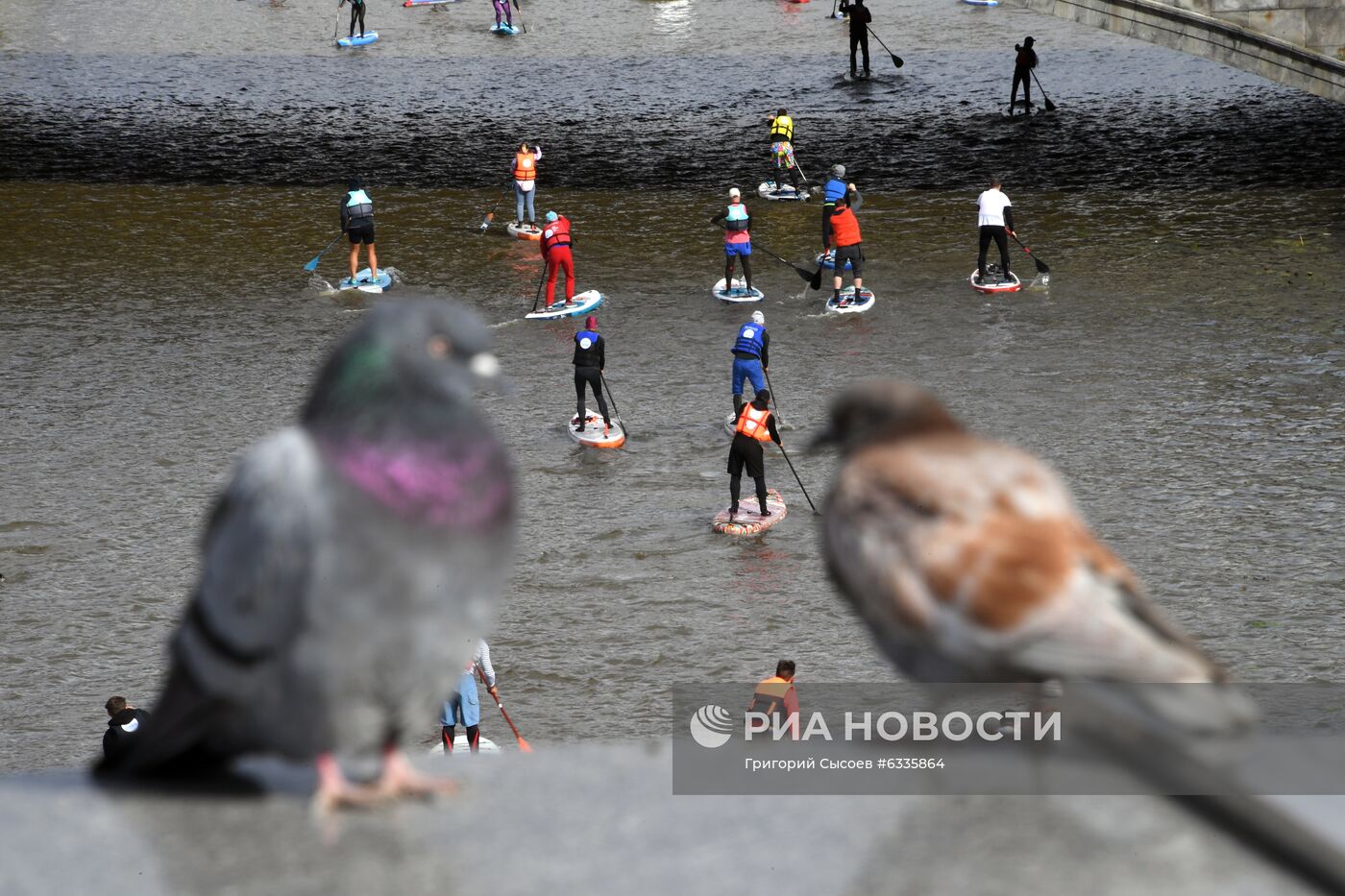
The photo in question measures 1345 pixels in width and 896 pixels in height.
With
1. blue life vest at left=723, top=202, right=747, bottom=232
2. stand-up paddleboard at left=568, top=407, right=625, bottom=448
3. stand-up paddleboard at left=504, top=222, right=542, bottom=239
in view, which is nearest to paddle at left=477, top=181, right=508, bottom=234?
stand-up paddleboard at left=504, top=222, right=542, bottom=239

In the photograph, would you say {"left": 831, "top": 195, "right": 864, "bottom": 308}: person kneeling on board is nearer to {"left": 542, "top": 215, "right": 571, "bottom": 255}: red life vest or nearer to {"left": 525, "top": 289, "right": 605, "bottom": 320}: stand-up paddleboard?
{"left": 525, "top": 289, "right": 605, "bottom": 320}: stand-up paddleboard

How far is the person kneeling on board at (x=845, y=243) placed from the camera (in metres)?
27.9

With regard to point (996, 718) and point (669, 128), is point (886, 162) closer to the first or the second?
point (669, 128)

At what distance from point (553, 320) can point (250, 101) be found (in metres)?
24.9

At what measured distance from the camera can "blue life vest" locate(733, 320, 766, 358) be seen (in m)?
22.1

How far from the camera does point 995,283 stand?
96.8ft

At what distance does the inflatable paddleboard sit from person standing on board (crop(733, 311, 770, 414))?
37.2 meters

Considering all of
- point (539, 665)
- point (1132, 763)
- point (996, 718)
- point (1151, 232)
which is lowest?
point (539, 665)

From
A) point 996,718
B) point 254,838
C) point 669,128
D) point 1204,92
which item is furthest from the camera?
point 1204,92

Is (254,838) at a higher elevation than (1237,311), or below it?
higher

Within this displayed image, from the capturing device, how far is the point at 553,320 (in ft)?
94.2

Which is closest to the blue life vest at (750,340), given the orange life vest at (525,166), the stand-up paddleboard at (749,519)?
the stand-up paddleboard at (749,519)

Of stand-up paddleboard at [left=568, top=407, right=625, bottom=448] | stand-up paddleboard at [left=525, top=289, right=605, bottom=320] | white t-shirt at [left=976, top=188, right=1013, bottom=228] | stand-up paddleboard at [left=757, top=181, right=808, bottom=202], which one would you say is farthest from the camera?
stand-up paddleboard at [left=757, top=181, right=808, bottom=202]

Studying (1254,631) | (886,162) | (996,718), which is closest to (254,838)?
(996,718)
